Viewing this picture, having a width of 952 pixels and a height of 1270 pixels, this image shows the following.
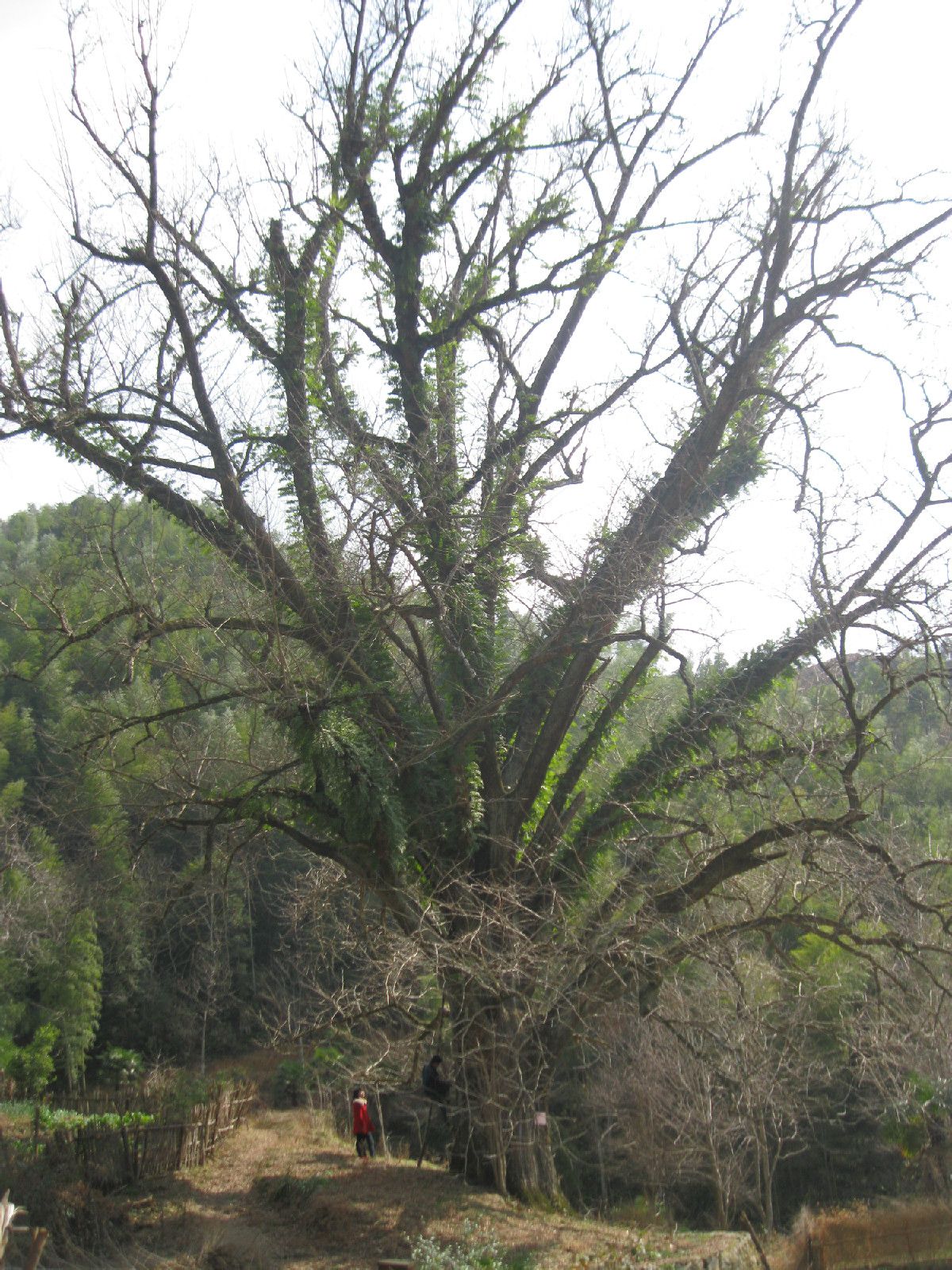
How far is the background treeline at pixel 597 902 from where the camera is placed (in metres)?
10.5

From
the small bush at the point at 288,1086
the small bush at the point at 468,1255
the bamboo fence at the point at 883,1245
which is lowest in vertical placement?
the bamboo fence at the point at 883,1245

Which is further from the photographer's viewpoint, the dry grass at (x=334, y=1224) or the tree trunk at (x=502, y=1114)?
the tree trunk at (x=502, y=1114)

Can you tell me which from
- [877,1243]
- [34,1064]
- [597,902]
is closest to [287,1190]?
[597,902]

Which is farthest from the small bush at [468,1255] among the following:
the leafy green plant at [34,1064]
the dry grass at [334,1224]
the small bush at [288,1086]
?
the leafy green plant at [34,1064]

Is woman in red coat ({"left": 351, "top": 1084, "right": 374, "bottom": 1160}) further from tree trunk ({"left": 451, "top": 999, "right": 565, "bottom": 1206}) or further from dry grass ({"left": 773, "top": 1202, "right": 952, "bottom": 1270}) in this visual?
dry grass ({"left": 773, "top": 1202, "right": 952, "bottom": 1270})

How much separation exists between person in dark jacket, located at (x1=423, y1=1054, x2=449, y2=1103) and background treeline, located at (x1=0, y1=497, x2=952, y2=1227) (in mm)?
492

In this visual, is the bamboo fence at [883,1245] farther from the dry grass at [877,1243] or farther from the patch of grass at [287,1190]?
the patch of grass at [287,1190]

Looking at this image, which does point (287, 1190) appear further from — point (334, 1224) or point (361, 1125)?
point (361, 1125)

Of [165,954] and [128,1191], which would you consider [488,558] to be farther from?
[165,954]

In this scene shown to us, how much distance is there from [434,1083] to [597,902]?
332 centimetres

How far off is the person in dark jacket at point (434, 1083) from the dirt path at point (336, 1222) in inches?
33.5

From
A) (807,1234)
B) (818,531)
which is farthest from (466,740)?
(807,1234)

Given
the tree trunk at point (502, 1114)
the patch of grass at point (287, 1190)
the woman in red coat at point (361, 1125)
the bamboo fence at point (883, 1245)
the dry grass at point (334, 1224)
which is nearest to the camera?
the dry grass at point (334, 1224)

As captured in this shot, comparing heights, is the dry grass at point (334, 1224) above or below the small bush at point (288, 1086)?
above
